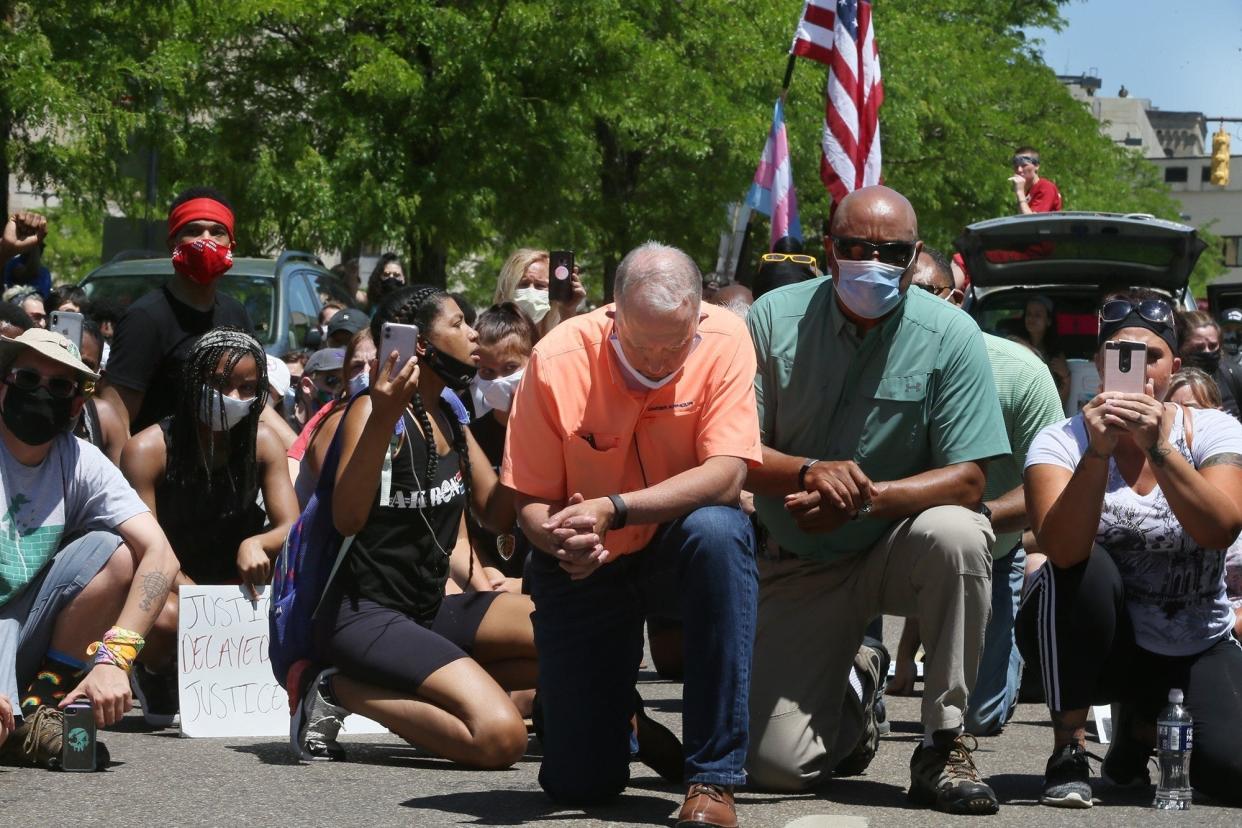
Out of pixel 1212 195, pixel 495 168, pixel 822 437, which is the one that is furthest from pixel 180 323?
pixel 1212 195

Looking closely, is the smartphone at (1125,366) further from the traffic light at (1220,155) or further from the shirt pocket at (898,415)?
the traffic light at (1220,155)

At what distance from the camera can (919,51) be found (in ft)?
96.3

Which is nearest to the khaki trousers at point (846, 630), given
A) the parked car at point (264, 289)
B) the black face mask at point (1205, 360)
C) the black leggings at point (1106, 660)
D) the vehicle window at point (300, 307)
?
the black leggings at point (1106, 660)

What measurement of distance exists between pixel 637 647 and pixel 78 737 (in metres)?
1.75

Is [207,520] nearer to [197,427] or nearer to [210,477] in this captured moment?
[210,477]

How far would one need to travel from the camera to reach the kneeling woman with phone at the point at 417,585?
652cm

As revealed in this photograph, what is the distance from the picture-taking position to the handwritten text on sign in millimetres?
7492

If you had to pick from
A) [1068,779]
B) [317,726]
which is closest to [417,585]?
[317,726]

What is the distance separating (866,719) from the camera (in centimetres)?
648

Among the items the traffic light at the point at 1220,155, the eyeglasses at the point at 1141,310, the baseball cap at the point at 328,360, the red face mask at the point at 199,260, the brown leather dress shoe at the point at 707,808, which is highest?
the traffic light at the point at 1220,155

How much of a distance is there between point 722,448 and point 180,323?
3.26 metres

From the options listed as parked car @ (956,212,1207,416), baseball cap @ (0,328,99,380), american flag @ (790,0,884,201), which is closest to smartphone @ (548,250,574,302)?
baseball cap @ (0,328,99,380)

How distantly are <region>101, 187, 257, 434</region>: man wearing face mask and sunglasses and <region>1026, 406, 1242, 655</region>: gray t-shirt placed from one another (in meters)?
3.50

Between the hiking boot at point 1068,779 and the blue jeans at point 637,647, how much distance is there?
0.98 meters
